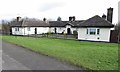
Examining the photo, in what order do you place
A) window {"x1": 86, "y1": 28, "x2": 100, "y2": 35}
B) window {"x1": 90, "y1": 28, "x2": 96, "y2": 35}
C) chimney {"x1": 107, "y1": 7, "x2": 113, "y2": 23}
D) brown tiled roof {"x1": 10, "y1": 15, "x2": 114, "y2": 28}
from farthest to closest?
chimney {"x1": 107, "y1": 7, "x2": 113, "y2": 23} → brown tiled roof {"x1": 10, "y1": 15, "x2": 114, "y2": 28} → window {"x1": 90, "y1": 28, "x2": 96, "y2": 35} → window {"x1": 86, "y1": 28, "x2": 100, "y2": 35}

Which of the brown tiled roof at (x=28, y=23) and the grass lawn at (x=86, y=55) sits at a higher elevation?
the brown tiled roof at (x=28, y=23)

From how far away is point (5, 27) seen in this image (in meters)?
60.2

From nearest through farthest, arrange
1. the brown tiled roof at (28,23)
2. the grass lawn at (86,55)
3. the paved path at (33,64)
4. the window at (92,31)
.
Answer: the paved path at (33,64) → the grass lawn at (86,55) → the window at (92,31) → the brown tiled roof at (28,23)

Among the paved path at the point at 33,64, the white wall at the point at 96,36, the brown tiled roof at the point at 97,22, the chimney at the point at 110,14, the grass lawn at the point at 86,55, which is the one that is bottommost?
the paved path at the point at 33,64

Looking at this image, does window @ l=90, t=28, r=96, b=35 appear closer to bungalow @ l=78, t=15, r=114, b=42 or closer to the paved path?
bungalow @ l=78, t=15, r=114, b=42

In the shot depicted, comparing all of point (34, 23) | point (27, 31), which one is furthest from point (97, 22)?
point (34, 23)

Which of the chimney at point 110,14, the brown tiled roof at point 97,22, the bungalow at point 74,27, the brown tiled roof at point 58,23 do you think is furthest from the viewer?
the chimney at point 110,14

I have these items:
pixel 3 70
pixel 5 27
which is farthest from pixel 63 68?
pixel 5 27

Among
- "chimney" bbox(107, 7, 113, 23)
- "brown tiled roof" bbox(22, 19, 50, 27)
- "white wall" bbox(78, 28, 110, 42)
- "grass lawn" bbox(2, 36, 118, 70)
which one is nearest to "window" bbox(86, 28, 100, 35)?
"white wall" bbox(78, 28, 110, 42)

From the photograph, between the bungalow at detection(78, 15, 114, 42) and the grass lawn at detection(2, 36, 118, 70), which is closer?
the grass lawn at detection(2, 36, 118, 70)

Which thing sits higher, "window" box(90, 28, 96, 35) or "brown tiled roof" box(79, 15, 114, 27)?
"brown tiled roof" box(79, 15, 114, 27)

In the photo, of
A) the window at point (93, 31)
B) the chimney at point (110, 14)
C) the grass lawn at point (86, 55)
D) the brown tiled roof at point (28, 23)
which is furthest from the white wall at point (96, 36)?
the brown tiled roof at point (28, 23)

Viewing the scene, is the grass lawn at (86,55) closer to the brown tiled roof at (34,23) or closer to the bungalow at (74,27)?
the bungalow at (74,27)

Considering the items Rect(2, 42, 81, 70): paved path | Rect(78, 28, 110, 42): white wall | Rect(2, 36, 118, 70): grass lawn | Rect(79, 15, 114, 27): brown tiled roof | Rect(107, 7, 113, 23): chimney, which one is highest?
Rect(107, 7, 113, 23): chimney
